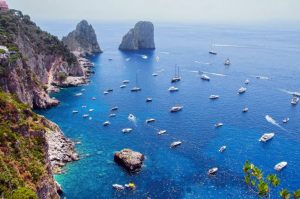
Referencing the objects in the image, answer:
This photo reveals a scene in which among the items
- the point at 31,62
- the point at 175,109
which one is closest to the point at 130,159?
the point at 175,109

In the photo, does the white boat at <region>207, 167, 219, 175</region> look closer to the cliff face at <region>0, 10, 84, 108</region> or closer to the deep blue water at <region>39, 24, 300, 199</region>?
the deep blue water at <region>39, 24, 300, 199</region>

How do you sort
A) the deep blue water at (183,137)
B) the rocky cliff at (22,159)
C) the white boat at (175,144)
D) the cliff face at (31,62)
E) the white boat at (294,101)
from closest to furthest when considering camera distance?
the rocky cliff at (22,159) → the deep blue water at (183,137) → the white boat at (175,144) → the cliff face at (31,62) → the white boat at (294,101)

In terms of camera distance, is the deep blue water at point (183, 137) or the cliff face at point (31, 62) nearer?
the deep blue water at point (183, 137)

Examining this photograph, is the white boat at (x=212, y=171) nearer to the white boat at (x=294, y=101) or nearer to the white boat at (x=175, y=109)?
the white boat at (x=175, y=109)

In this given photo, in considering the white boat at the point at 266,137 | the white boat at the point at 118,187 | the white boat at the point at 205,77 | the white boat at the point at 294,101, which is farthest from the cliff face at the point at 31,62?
the white boat at the point at 294,101

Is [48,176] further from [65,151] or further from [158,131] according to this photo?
[158,131]

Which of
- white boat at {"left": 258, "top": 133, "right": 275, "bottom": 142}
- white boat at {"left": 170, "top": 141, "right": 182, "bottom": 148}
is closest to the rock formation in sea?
white boat at {"left": 170, "top": 141, "right": 182, "bottom": 148}
